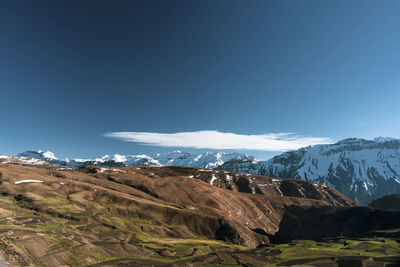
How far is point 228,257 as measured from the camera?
319ft

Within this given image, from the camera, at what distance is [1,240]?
229 feet

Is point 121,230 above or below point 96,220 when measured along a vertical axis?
below

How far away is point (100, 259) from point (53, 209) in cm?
5465

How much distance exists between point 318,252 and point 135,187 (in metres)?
147

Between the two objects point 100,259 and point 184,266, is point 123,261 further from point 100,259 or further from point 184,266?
point 184,266

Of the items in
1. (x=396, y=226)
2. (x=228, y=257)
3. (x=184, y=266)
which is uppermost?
(x=184, y=266)

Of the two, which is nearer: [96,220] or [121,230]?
[121,230]

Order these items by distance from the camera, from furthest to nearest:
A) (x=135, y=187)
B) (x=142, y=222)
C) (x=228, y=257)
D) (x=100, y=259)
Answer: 1. (x=135, y=187)
2. (x=142, y=222)
3. (x=228, y=257)
4. (x=100, y=259)

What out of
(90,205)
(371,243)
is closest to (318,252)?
(371,243)

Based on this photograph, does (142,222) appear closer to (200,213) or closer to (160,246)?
(160,246)

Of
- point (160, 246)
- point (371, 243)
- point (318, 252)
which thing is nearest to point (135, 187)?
point (160, 246)

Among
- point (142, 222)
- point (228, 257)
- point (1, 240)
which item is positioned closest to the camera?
point (1, 240)

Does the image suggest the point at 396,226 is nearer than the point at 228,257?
No

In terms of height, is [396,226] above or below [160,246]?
below
